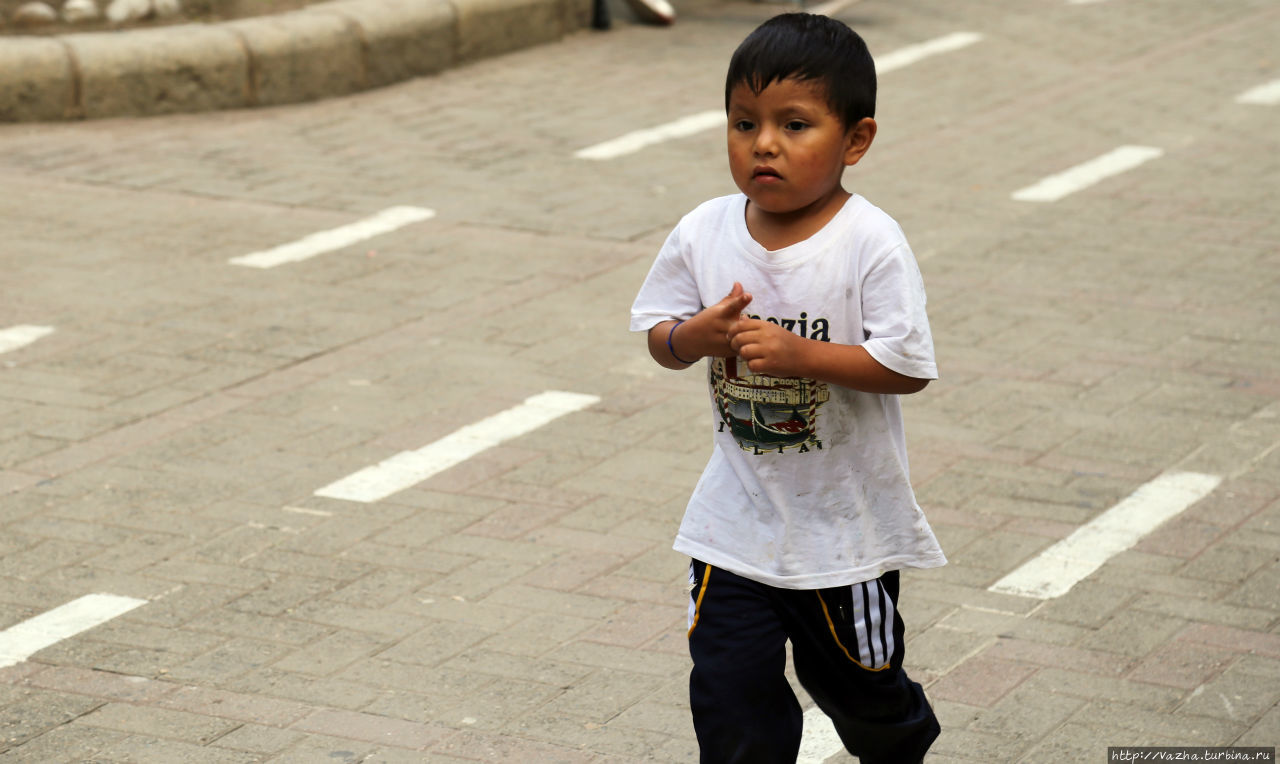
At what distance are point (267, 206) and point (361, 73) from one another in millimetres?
3210

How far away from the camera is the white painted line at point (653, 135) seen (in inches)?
430

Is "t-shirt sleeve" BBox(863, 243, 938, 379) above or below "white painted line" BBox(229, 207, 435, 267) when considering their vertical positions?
above

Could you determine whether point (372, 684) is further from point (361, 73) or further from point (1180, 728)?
point (361, 73)

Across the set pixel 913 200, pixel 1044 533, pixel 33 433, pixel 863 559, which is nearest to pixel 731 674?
pixel 863 559

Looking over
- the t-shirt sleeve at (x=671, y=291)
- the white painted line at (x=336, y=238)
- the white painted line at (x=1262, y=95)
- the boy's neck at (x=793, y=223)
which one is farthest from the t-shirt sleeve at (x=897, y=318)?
the white painted line at (x=1262, y=95)

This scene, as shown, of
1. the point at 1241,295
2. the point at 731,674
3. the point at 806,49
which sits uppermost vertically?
the point at 806,49

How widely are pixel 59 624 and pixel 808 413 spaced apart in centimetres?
246

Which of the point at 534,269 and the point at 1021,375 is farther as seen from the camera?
the point at 534,269

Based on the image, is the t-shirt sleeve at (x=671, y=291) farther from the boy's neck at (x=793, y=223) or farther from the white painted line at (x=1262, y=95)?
the white painted line at (x=1262, y=95)

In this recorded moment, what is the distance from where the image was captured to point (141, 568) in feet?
17.1

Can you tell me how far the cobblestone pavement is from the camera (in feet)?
14.5

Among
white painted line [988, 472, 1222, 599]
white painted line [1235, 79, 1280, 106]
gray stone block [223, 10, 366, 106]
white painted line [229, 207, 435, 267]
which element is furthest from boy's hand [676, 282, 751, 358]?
white painted line [1235, 79, 1280, 106]

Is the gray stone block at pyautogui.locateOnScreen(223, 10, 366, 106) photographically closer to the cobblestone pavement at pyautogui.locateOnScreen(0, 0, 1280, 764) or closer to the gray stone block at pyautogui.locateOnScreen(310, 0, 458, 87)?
the gray stone block at pyautogui.locateOnScreen(310, 0, 458, 87)

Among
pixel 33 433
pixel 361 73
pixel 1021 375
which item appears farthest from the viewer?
pixel 361 73
